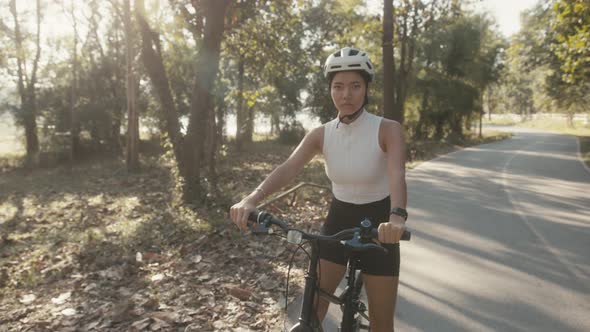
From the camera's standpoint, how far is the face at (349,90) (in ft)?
7.88

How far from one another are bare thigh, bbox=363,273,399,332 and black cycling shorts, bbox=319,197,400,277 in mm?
42

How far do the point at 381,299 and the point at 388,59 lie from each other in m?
12.2

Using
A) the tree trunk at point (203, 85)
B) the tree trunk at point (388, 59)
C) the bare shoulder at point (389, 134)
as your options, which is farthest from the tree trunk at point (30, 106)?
the bare shoulder at point (389, 134)

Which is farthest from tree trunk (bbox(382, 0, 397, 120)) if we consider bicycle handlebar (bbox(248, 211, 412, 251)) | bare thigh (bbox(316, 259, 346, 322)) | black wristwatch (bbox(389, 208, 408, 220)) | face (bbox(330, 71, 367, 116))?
bicycle handlebar (bbox(248, 211, 412, 251))

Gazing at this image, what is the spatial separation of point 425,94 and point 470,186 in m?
22.8

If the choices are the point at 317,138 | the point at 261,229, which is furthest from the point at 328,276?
the point at 317,138

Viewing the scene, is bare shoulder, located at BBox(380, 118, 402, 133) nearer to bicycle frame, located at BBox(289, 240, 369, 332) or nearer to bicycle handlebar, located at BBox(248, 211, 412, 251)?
bicycle handlebar, located at BBox(248, 211, 412, 251)

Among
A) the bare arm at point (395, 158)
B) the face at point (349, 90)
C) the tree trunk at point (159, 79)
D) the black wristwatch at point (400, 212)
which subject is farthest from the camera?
the tree trunk at point (159, 79)

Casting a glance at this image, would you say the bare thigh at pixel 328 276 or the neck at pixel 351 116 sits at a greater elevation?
the neck at pixel 351 116

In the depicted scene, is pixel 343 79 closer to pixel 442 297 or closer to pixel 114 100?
pixel 442 297

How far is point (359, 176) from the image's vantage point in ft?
7.96

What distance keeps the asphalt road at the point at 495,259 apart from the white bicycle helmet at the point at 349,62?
2789 millimetres

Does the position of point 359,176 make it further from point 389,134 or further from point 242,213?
point 242,213

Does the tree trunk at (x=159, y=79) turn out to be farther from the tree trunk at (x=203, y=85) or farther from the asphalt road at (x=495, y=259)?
the asphalt road at (x=495, y=259)
